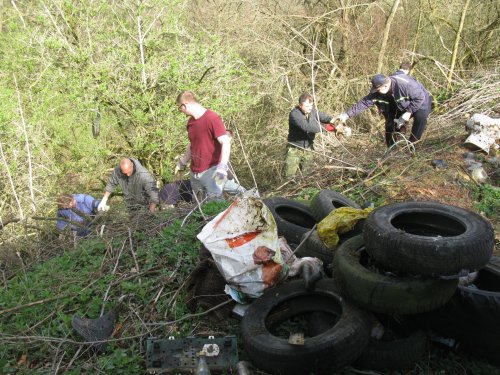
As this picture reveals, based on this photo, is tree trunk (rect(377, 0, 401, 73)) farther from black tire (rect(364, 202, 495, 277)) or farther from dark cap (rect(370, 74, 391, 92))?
black tire (rect(364, 202, 495, 277))

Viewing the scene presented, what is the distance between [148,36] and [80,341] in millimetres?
7855

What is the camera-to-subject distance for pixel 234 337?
289 cm

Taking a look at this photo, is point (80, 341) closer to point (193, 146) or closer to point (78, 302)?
point (78, 302)

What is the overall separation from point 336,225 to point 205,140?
2538 millimetres

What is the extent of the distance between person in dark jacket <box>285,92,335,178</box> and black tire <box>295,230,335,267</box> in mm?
3332

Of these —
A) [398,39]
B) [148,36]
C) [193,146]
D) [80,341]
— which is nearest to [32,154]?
[148,36]

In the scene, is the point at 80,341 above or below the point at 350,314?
below

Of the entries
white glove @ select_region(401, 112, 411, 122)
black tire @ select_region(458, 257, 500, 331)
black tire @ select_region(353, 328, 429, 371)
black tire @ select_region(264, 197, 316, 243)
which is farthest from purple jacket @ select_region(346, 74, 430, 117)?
black tire @ select_region(353, 328, 429, 371)

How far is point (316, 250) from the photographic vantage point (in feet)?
12.2

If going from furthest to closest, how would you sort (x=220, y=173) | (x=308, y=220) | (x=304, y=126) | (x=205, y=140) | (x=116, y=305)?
(x=304, y=126), (x=205, y=140), (x=220, y=173), (x=308, y=220), (x=116, y=305)

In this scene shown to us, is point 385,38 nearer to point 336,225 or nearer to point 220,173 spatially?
point 220,173

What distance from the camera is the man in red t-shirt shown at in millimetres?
5430

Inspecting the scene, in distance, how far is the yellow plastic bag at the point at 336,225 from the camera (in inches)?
144

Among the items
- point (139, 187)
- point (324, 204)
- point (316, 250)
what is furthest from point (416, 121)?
point (139, 187)
